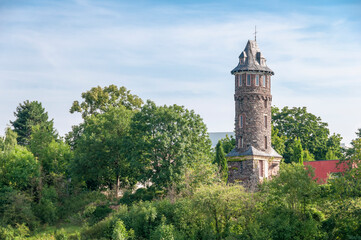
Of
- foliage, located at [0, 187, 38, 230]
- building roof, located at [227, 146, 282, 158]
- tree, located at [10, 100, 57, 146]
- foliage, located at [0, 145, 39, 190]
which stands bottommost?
foliage, located at [0, 187, 38, 230]

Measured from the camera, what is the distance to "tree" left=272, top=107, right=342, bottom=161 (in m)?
74.6

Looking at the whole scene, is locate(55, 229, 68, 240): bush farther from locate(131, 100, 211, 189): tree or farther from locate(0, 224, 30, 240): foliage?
locate(131, 100, 211, 189): tree

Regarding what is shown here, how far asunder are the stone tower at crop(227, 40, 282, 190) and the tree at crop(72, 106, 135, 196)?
1054 centimetres

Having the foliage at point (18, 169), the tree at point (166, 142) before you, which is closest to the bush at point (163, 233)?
the tree at point (166, 142)

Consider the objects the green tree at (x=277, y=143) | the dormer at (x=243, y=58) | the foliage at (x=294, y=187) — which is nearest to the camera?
the foliage at (x=294, y=187)

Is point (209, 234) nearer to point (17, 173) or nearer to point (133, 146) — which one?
point (133, 146)

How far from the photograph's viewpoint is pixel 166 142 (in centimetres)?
4984

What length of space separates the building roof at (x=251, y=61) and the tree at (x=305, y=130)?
54.0ft

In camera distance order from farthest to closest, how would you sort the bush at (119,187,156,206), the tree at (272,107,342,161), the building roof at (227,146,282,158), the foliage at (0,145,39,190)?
1. the tree at (272,107,342,161)
2. the building roof at (227,146,282,158)
3. the foliage at (0,145,39,190)
4. the bush at (119,187,156,206)

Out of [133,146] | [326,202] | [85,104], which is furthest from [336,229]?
[85,104]

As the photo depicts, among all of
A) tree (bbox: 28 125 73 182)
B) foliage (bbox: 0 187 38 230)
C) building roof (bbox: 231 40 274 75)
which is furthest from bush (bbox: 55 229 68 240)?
building roof (bbox: 231 40 274 75)

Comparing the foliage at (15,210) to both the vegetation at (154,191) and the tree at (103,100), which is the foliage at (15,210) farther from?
the tree at (103,100)

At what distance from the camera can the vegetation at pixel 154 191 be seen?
40.9m

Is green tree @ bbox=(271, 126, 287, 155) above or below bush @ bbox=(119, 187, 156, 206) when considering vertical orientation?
above
